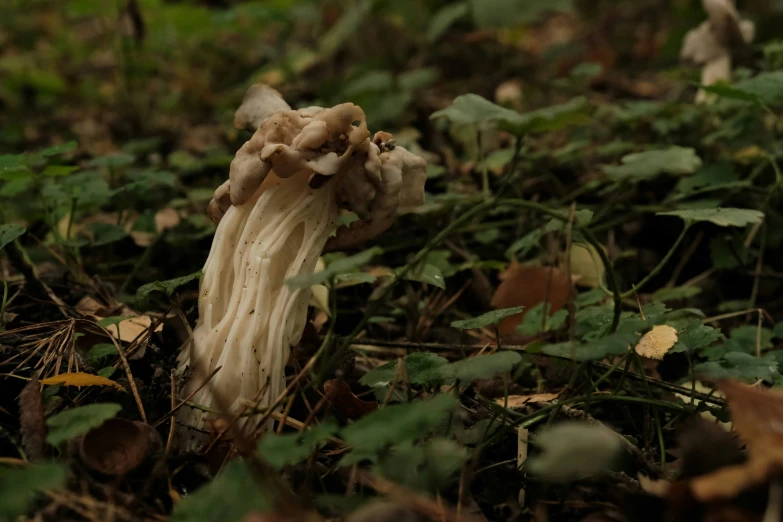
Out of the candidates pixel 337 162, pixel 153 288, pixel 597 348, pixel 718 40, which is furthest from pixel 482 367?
pixel 718 40

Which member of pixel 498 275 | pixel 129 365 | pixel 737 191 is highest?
pixel 129 365

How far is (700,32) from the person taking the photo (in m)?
3.45

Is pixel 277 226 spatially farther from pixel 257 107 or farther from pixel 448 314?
pixel 448 314

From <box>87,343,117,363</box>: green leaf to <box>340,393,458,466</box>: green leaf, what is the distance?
2.47 ft

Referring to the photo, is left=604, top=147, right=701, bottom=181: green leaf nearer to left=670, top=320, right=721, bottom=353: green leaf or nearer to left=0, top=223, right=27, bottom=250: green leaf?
left=670, top=320, right=721, bottom=353: green leaf

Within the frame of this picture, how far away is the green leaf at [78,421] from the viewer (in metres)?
1.21

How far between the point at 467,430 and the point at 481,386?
387 mm

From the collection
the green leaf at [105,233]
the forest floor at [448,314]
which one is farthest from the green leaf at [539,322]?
the green leaf at [105,233]

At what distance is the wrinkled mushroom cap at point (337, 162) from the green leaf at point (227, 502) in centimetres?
72

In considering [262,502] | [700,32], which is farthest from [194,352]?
[700,32]

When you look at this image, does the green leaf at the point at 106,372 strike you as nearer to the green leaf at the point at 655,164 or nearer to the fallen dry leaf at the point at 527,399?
the fallen dry leaf at the point at 527,399

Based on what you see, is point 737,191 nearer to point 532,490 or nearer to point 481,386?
point 481,386

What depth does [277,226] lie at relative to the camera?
1646 millimetres

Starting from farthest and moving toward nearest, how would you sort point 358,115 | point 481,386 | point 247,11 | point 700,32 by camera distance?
point 247,11 < point 700,32 < point 481,386 < point 358,115
